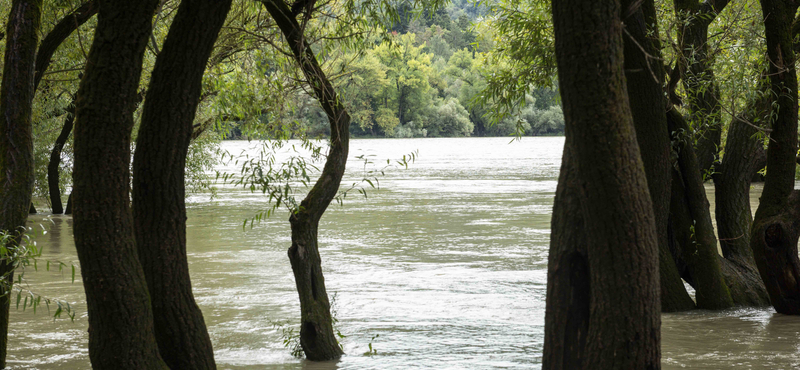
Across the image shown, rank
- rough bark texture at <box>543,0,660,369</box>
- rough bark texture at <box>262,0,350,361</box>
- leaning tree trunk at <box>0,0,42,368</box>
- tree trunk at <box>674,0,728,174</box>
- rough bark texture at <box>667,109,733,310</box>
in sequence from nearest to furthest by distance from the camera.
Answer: rough bark texture at <box>543,0,660,369</box>, leaning tree trunk at <box>0,0,42,368</box>, rough bark texture at <box>262,0,350,361</box>, tree trunk at <box>674,0,728,174</box>, rough bark texture at <box>667,109,733,310</box>

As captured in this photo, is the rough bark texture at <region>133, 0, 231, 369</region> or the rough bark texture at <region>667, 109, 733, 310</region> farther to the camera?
the rough bark texture at <region>667, 109, 733, 310</region>

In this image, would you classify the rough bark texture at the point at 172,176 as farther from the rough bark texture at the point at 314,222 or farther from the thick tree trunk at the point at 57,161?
the thick tree trunk at the point at 57,161

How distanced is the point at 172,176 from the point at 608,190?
2.57 meters

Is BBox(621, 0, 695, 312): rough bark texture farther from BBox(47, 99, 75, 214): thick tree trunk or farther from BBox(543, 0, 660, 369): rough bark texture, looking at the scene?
BBox(47, 99, 75, 214): thick tree trunk

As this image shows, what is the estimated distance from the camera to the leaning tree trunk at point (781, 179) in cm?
712

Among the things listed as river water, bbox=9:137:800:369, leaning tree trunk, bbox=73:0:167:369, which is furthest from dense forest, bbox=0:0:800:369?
river water, bbox=9:137:800:369

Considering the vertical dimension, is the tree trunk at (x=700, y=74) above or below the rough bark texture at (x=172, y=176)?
above

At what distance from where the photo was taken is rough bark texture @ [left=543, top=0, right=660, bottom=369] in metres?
2.99

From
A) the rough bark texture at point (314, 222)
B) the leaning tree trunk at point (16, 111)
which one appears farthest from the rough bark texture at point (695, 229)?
the leaning tree trunk at point (16, 111)

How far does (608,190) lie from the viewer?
311cm

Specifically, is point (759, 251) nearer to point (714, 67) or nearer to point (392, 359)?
point (714, 67)

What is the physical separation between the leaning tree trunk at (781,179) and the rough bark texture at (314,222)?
4399mm

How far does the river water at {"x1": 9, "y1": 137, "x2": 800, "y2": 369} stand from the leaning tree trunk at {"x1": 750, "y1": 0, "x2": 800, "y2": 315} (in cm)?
55

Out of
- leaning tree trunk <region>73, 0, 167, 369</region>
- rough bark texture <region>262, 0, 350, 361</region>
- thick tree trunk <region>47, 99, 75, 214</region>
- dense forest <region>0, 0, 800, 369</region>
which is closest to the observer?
dense forest <region>0, 0, 800, 369</region>
